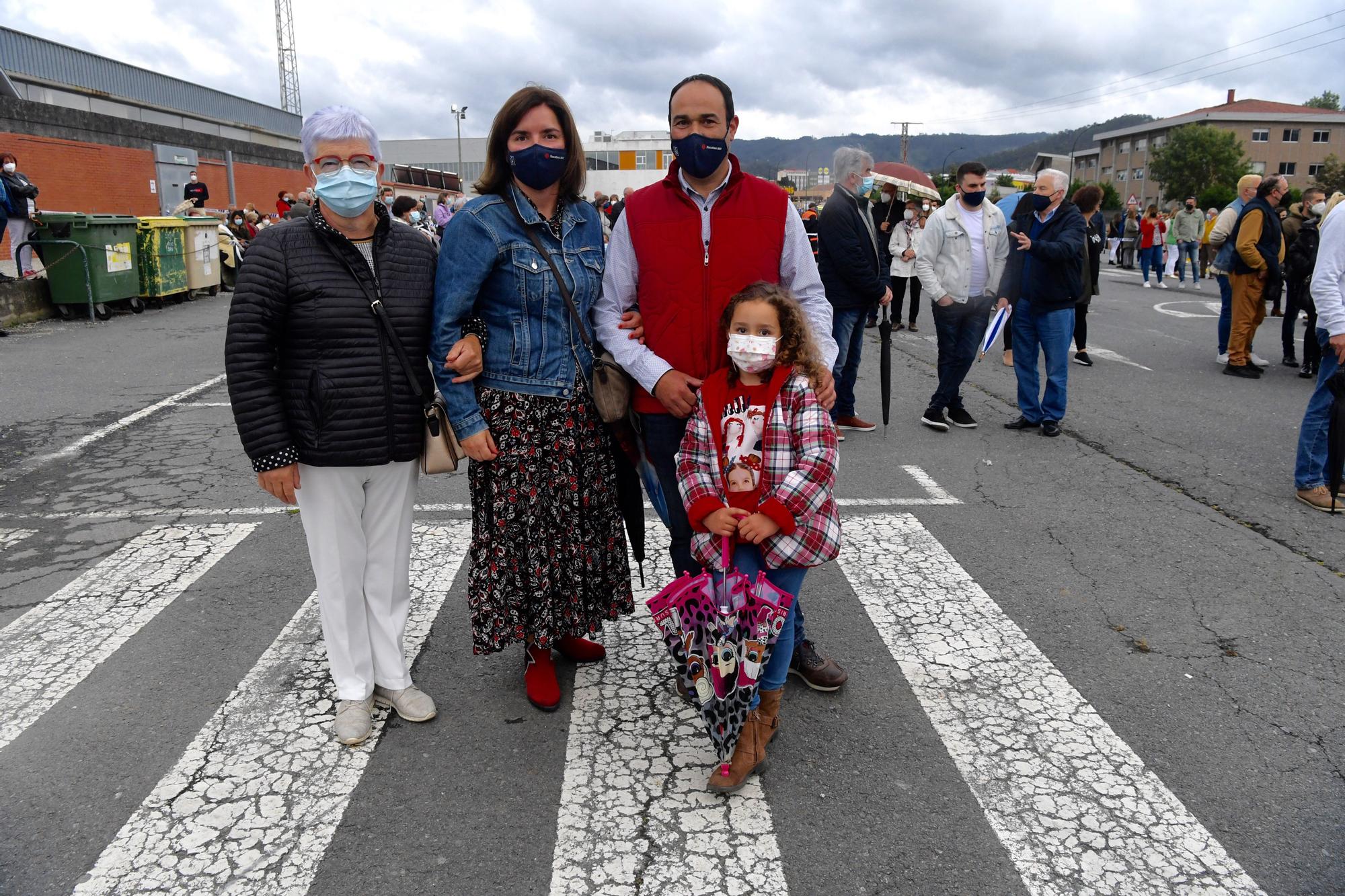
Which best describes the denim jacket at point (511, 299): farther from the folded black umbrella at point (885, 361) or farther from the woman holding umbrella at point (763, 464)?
the folded black umbrella at point (885, 361)

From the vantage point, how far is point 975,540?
498cm

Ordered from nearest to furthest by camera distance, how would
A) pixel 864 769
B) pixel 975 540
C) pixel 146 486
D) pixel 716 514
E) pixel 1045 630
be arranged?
pixel 716 514 → pixel 864 769 → pixel 1045 630 → pixel 975 540 → pixel 146 486

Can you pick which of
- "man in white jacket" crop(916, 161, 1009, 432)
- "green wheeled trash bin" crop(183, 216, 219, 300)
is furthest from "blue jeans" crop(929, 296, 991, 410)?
"green wheeled trash bin" crop(183, 216, 219, 300)

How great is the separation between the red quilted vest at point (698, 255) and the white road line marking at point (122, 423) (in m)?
5.45

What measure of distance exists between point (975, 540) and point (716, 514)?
2.76 m

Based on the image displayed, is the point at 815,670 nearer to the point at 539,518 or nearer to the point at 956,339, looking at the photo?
the point at 539,518

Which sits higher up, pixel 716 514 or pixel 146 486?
pixel 716 514

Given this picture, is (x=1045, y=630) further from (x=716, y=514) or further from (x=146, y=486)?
(x=146, y=486)

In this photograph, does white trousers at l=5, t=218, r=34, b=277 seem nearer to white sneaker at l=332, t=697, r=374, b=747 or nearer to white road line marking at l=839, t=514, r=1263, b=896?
white sneaker at l=332, t=697, r=374, b=747

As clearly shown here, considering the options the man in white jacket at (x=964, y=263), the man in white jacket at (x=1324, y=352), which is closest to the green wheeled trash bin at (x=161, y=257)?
the man in white jacket at (x=964, y=263)

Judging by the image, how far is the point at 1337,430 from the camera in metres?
5.09

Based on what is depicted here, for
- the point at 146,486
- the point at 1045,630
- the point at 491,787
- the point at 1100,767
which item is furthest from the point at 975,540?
the point at 146,486

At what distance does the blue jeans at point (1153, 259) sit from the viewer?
21188 mm

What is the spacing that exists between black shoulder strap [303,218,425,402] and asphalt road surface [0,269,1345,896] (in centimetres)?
122
